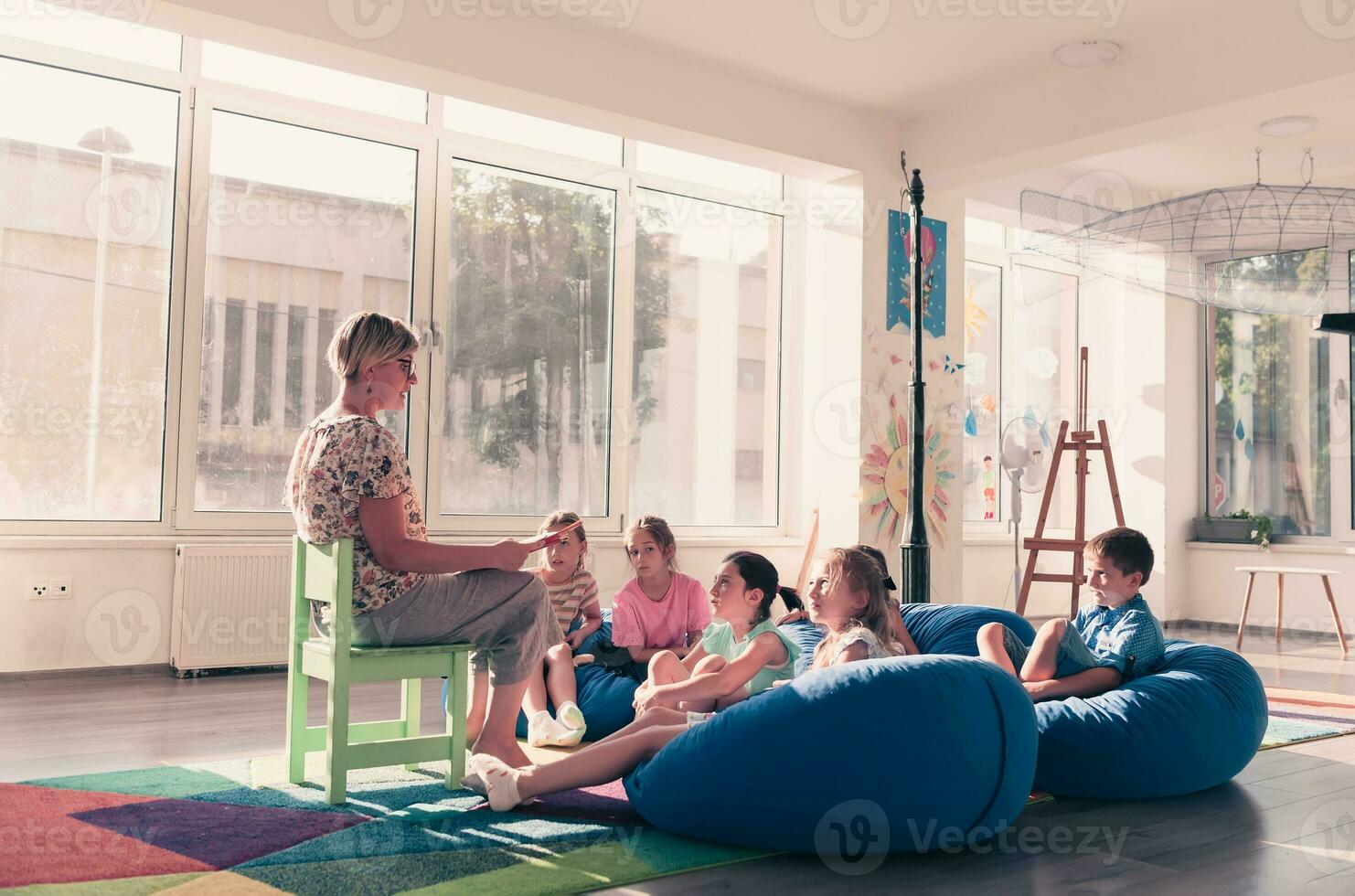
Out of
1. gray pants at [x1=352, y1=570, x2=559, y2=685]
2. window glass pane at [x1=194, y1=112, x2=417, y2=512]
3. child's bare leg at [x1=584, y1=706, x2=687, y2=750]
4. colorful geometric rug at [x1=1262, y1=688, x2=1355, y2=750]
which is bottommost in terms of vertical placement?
colorful geometric rug at [x1=1262, y1=688, x2=1355, y2=750]

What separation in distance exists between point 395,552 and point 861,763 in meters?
1.25

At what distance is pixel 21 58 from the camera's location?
5.25 m

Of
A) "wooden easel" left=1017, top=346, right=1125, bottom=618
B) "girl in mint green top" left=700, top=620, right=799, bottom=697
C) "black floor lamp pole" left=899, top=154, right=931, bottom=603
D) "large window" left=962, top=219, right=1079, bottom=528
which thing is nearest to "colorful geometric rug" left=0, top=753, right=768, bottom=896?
"girl in mint green top" left=700, top=620, right=799, bottom=697

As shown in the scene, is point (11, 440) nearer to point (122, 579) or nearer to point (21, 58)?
point (122, 579)

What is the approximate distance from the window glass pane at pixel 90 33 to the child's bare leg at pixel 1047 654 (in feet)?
15.0

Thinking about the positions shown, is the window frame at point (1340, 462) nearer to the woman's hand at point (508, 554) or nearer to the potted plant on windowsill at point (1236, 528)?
the potted plant on windowsill at point (1236, 528)

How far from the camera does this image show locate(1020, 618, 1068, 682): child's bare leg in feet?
11.0

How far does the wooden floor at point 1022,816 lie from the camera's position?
243 cm

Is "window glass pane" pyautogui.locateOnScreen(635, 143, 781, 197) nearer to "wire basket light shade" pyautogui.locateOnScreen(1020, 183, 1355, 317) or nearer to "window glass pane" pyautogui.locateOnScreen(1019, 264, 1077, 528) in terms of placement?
"wire basket light shade" pyautogui.locateOnScreen(1020, 183, 1355, 317)

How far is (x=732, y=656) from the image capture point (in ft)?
11.2

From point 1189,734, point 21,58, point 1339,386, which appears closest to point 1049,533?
point 1339,386

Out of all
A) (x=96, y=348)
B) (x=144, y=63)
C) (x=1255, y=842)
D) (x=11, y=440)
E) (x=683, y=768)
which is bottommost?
(x=1255, y=842)

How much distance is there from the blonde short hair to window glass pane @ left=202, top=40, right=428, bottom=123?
120 inches

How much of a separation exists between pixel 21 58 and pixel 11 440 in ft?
5.80
